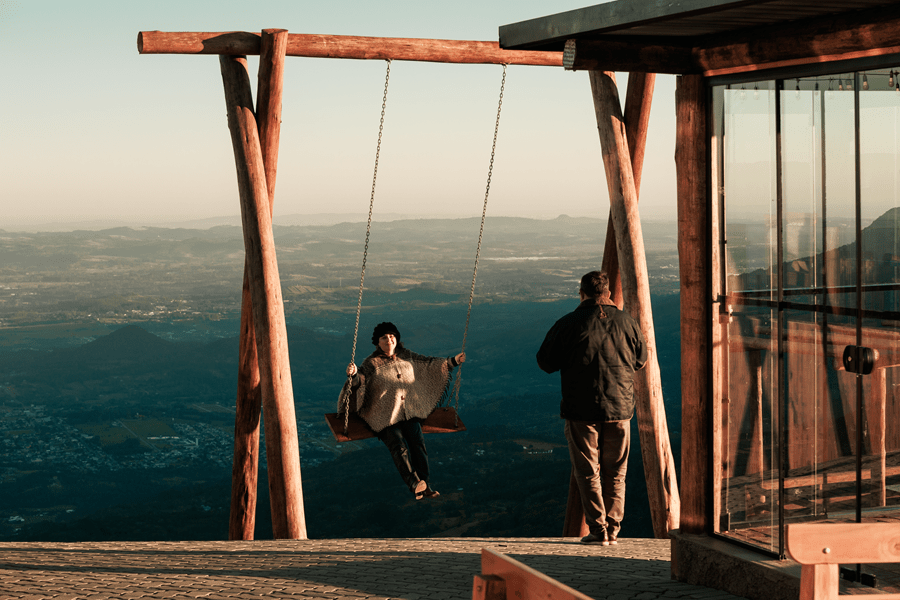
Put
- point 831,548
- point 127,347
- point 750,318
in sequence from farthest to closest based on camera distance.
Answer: point 127,347 < point 750,318 < point 831,548

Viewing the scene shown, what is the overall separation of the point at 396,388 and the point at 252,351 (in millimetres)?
1432

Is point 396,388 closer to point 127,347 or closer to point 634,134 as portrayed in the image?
point 634,134

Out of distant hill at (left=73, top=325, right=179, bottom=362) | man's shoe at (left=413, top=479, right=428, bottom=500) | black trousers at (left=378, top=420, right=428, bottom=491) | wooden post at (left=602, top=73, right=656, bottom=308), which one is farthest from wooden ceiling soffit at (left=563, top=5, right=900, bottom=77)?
distant hill at (left=73, top=325, right=179, bottom=362)

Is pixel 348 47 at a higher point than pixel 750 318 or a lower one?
higher

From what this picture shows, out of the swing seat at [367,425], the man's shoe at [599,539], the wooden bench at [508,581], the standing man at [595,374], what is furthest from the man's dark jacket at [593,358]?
the wooden bench at [508,581]

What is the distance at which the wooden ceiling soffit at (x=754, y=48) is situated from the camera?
184 inches

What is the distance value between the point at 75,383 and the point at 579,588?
4877 inches

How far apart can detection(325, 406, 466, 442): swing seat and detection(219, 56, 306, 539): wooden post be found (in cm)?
45

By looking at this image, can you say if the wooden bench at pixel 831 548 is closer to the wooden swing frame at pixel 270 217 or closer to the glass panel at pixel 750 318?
the glass panel at pixel 750 318

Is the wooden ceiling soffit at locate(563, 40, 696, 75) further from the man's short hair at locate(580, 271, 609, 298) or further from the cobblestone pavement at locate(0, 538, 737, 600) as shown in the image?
the cobblestone pavement at locate(0, 538, 737, 600)

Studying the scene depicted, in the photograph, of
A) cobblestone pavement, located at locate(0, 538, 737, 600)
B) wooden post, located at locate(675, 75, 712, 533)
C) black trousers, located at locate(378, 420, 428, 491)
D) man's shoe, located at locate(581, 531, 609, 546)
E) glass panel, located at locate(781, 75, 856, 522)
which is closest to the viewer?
glass panel, located at locate(781, 75, 856, 522)

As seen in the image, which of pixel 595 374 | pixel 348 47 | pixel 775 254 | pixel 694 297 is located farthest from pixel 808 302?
pixel 348 47

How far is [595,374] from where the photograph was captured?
6.70 meters

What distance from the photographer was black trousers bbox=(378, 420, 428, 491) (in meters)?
8.59
